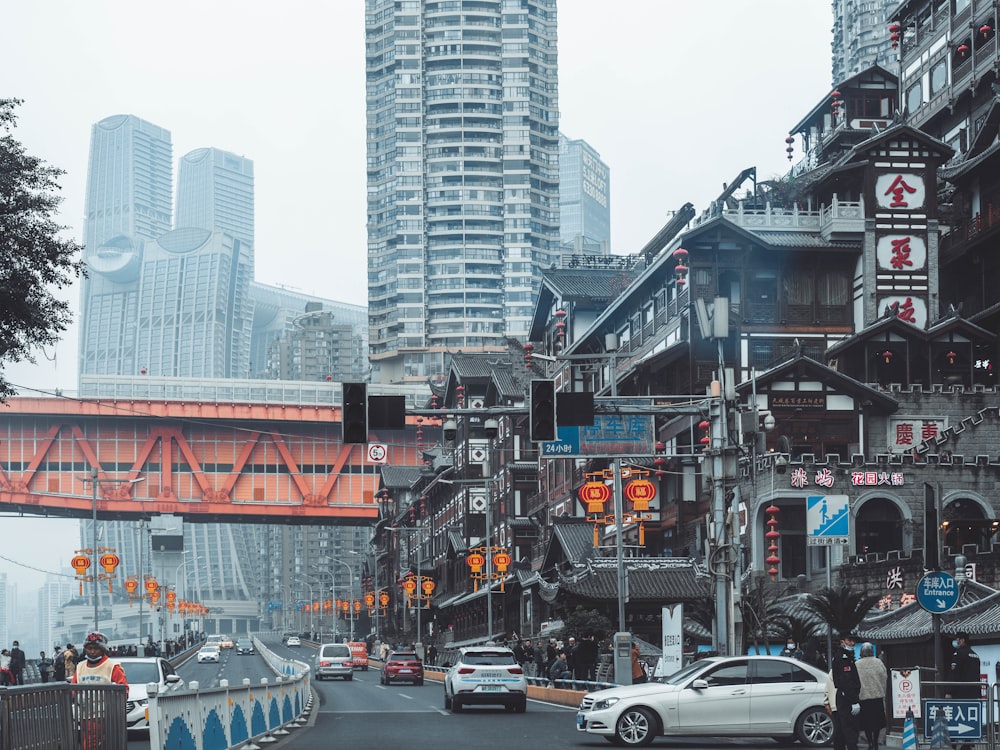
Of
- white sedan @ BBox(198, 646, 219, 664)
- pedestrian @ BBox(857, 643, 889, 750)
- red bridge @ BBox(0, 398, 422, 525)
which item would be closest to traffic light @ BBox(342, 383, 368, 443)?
Answer: pedestrian @ BBox(857, 643, 889, 750)

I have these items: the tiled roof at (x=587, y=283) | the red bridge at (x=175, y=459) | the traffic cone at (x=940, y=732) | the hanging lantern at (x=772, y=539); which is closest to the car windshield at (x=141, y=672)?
the traffic cone at (x=940, y=732)

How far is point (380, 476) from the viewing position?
138625mm

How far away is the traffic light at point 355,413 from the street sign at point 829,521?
14506mm

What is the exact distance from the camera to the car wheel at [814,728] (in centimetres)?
2720

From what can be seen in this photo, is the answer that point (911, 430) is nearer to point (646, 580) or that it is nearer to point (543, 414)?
point (646, 580)

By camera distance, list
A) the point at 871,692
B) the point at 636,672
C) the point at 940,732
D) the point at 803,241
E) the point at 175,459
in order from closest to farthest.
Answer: the point at 940,732 < the point at 871,692 < the point at 636,672 < the point at 803,241 < the point at 175,459

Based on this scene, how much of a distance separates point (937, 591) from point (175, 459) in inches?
3779

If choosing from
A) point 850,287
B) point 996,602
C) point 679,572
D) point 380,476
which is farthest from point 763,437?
point 380,476

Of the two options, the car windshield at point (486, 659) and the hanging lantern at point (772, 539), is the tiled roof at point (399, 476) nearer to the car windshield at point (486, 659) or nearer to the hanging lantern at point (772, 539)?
the hanging lantern at point (772, 539)

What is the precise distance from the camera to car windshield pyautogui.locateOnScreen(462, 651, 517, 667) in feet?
129

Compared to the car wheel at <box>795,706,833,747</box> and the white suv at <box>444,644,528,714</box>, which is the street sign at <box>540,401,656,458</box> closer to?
the white suv at <box>444,644,528,714</box>

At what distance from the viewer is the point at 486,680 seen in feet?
128

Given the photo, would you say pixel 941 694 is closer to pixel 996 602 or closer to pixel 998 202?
pixel 996 602

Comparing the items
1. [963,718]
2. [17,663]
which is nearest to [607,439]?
[963,718]
